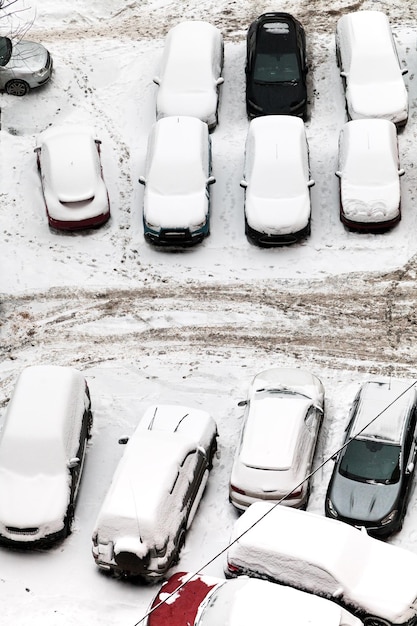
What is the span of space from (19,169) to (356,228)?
7.74 meters

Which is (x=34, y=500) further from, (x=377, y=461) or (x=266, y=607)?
(x=377, y=461)

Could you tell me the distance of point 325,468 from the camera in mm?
19172

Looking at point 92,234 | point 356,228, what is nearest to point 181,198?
point 92,234

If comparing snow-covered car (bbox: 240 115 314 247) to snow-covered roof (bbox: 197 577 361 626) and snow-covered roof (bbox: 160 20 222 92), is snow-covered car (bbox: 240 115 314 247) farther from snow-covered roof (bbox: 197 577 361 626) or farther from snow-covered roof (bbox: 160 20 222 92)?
snow-covered roof (bbox: 197 577 361 626)

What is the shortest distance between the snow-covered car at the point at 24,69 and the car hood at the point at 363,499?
1372 centimetres

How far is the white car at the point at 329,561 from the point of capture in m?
16.1

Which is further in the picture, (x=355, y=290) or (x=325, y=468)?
→ (x=355, y=290)

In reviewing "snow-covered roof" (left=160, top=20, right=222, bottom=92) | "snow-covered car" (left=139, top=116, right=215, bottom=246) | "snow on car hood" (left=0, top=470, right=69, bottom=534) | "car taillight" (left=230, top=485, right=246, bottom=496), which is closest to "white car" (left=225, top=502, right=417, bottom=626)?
"car taillight" (left=230, top=485, right=246, bottom=496)

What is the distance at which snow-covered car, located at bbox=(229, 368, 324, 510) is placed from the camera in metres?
18.1

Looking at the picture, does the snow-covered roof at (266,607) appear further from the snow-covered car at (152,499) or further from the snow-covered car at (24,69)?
the snow-covered car at (24,69)

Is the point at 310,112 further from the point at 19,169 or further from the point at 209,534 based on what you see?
the point at 209,534

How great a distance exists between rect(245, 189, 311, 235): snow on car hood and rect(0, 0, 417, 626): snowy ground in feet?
1.90

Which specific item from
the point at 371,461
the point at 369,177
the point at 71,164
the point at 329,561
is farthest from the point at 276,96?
the point at 329,561

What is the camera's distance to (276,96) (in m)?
25.9
